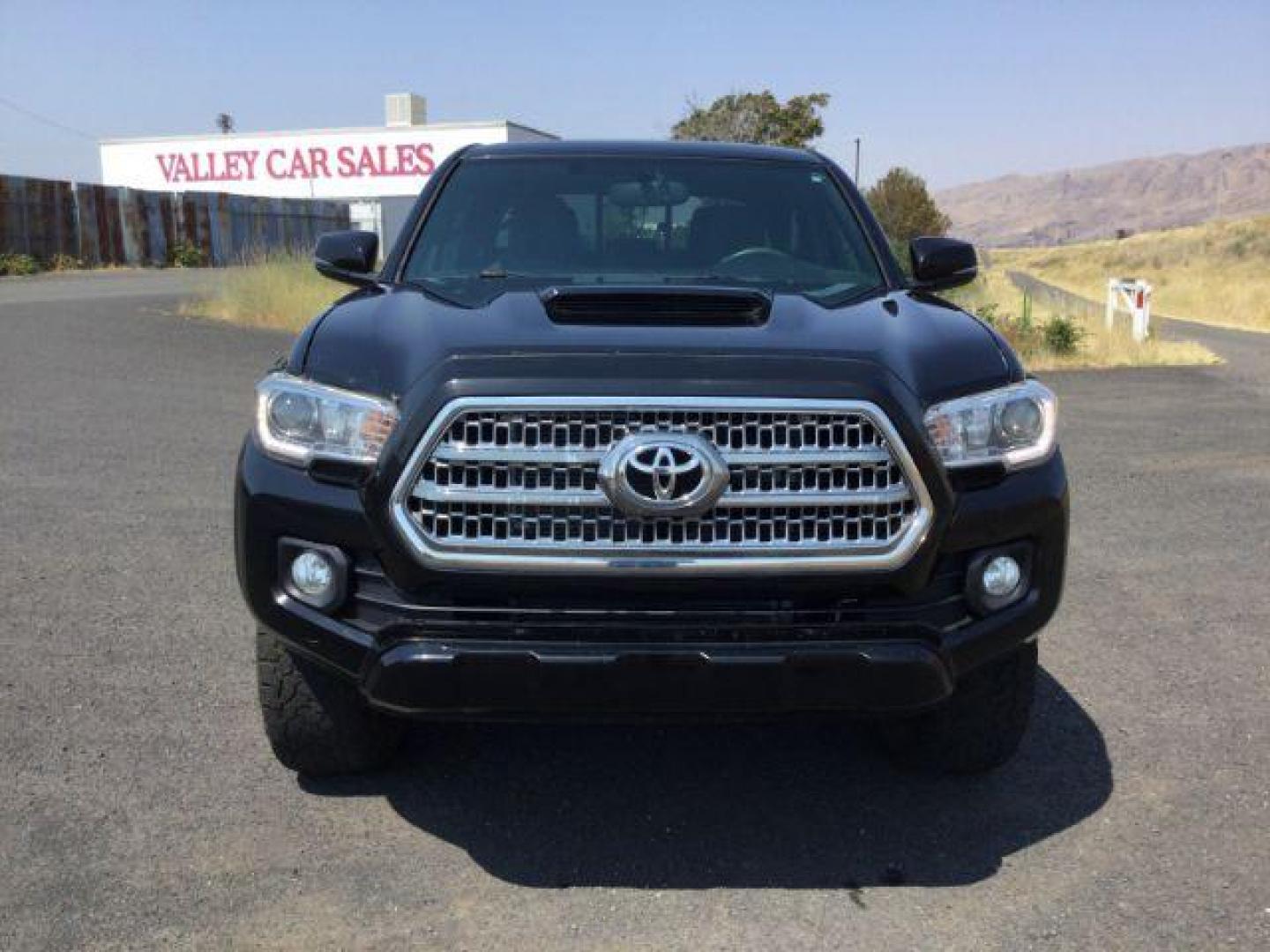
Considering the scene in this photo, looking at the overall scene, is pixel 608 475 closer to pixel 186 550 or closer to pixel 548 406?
pixel 548 406

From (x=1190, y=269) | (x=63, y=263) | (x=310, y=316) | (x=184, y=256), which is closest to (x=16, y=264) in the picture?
(x=63, y=263)

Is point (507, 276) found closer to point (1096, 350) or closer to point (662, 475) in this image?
point (662, 475)

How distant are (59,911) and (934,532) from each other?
2.06 metres

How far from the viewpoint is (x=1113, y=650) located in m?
4.82

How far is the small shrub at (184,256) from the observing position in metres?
36.4

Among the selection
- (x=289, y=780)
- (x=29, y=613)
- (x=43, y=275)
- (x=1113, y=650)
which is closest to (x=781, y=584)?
(x=289, y=780)

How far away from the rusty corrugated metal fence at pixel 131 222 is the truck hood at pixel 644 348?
25.7m

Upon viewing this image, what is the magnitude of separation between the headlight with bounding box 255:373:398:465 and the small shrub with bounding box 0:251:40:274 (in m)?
30.2

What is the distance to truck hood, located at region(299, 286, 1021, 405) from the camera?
9.34 ft

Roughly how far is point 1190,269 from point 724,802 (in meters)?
68.0

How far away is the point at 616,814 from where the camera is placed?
3.46m

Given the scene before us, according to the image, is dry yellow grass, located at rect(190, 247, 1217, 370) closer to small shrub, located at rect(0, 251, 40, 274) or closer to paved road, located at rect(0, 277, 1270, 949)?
paved road, located at rect(0, 277, 1270, 949)

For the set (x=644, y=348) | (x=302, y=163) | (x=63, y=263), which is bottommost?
(x=63, y=263)

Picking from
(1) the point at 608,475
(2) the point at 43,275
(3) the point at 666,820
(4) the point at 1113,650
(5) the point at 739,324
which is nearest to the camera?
(1) the point at 608,475
